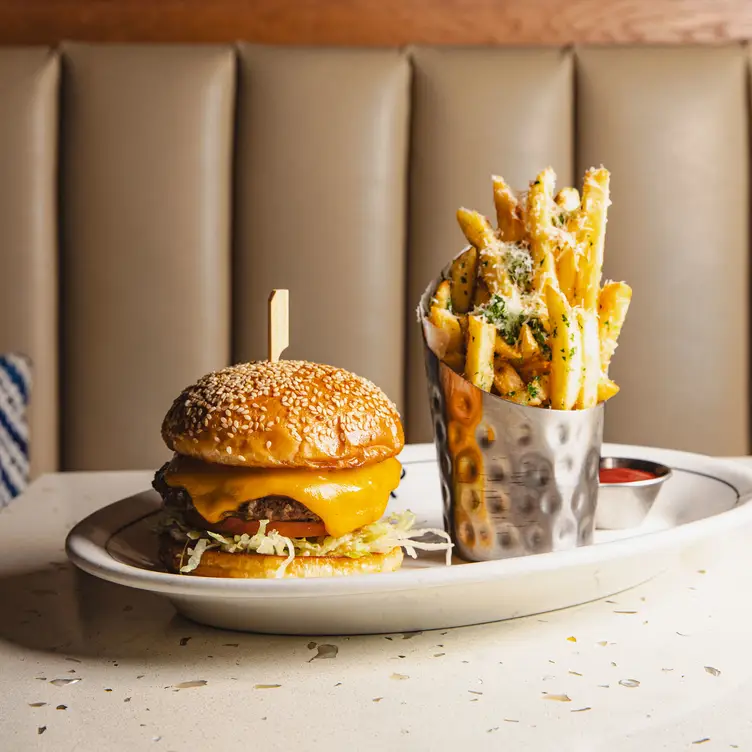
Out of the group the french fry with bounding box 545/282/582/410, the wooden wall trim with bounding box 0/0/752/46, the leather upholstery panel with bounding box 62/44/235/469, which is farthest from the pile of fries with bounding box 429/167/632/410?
the wooden wall trim with bounding box 0/0/752/46

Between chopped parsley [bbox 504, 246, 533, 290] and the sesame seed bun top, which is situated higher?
chopped parsley [bbox 504, 246, 533, 290]

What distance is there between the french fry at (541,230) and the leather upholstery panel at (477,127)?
1291 mm

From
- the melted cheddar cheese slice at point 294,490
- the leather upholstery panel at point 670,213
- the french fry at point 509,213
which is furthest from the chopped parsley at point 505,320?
the leather upholstery panel at point 670,213

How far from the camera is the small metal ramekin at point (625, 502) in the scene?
4.35 feet

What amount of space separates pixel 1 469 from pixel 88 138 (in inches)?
34.8

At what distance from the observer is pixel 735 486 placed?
1.35 metres

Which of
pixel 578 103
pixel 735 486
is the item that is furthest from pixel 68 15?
pixel 735 486

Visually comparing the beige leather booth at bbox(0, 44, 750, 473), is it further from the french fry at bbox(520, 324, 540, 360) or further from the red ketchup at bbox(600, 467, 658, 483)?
the french fry at bbox(520, 324, 540, 360)

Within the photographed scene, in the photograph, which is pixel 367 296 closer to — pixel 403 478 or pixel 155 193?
pixel 155 193

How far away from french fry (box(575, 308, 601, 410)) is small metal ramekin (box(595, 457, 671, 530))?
0.20 metres

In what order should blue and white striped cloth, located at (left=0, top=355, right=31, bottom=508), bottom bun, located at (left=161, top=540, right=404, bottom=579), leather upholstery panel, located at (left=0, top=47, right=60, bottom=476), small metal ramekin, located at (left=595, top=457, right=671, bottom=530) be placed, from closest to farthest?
bottom bun, located at (left=161, top=540, right=404, bottom=579), small metal ramekin, located at (left=595, top=457, right=671, bottom=530), blue and white striped cloth, located at (left=0, top=355, right=31, bottom=508), leather upholstery panel, located at (left=0, top=47, right=60, bottom=476)

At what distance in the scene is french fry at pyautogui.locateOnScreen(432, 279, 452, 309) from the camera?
3.97 feet

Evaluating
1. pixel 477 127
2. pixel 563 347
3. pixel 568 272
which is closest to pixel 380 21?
pixel 477 127

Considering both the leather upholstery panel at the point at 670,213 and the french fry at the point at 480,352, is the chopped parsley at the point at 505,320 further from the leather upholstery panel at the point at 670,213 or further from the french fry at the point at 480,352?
the leather upholstery panel at the point at 670,213
